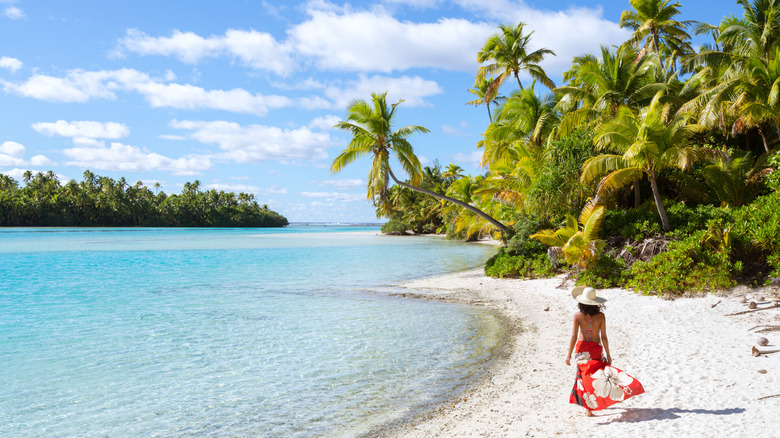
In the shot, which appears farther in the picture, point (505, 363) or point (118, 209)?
point (118, 209)

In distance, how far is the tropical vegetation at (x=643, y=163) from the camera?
450 inches

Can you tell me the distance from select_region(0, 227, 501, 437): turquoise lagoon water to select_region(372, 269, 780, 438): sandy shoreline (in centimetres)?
63

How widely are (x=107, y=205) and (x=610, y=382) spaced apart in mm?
104300

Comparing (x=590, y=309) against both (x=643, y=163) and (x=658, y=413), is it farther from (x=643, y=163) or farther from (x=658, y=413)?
(x=643, y=163)

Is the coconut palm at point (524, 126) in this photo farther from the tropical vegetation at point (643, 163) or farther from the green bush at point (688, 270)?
the green bush at point (688, 270)

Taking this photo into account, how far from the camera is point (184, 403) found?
616cm

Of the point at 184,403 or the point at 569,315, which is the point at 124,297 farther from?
the point at 569,315

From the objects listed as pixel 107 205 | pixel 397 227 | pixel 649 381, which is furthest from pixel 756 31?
pixel 107 205

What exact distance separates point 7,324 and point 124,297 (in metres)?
3.96

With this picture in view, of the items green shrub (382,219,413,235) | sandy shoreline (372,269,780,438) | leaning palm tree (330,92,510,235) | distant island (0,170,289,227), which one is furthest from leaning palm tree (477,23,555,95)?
distant island (0,170,289,227)

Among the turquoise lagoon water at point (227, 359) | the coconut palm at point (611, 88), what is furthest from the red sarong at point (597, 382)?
the coconut palm at point (611, 88)

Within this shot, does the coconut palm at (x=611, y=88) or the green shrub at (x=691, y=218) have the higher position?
the coconut palm at (x=611, y=88)

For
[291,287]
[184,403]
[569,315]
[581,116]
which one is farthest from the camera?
[581,116]

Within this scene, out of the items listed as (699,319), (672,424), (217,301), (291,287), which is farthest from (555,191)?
(672,424)
